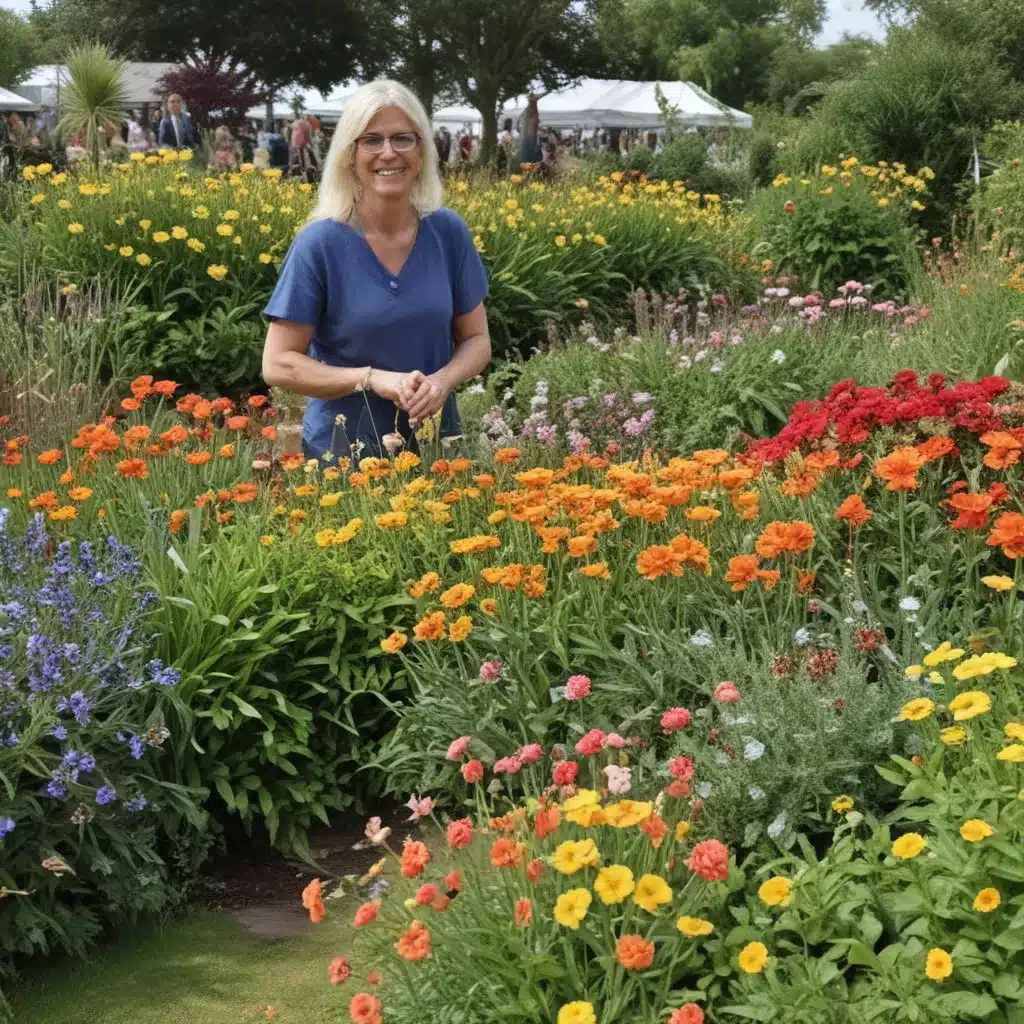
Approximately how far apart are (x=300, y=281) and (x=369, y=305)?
0.22m

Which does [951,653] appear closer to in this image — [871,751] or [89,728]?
[871,751]

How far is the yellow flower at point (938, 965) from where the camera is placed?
6.90 ft

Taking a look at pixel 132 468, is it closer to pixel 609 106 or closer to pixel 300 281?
pixel 300 281

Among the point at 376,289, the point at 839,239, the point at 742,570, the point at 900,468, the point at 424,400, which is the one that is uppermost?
the point at 376,289

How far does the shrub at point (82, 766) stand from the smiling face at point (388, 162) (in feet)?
4.70

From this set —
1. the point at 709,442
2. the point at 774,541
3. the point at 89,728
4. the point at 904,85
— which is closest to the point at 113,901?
the point at 89,728

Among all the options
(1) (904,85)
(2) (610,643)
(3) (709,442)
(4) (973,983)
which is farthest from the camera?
(1) (904,85)

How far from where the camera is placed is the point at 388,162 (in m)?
4.06

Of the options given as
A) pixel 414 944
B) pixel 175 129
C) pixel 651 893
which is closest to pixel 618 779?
pixel 651 893

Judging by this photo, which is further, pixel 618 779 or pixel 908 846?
pixel 618 779

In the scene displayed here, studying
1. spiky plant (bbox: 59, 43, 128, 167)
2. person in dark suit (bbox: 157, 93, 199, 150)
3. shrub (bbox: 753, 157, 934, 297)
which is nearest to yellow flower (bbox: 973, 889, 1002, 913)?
shrub (bbox: 753, 157, 934, 297)

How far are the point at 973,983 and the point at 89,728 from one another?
1.95 m

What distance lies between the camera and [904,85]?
15.7 metres

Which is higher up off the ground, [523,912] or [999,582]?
[999,582]
